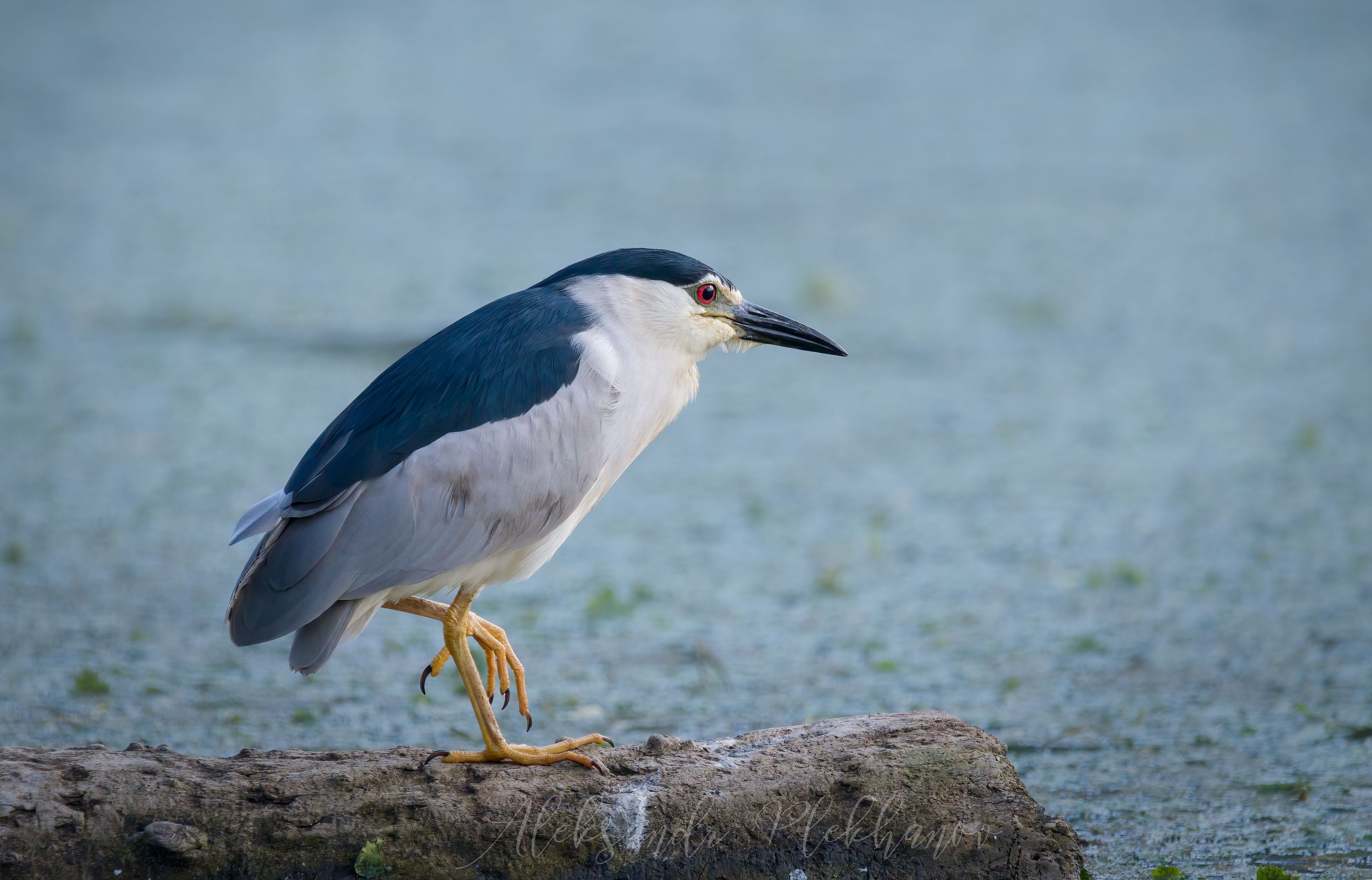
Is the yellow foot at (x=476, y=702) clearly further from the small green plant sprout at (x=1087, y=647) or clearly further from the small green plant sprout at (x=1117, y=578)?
the small green plant sprout at (x=1117, y=578)

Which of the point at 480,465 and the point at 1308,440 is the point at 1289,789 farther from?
the point at 1308,440

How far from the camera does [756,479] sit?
19.6ft

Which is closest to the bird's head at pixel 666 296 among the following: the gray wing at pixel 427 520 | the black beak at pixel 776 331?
the black beak at pixel 776 331

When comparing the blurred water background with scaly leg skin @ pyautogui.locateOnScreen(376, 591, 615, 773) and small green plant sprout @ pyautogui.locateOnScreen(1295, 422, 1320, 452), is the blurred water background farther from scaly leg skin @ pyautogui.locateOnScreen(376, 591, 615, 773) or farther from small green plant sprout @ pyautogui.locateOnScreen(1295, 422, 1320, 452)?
scaly leg skin @ pyautogui.locateOnScreen(376, 591, 615, 773)

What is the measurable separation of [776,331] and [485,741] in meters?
1.11

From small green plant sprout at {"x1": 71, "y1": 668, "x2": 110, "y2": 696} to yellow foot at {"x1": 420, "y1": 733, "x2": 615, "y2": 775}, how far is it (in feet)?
5.36

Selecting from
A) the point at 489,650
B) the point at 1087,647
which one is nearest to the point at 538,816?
the point at 489,650

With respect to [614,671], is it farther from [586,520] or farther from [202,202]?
[202,202]

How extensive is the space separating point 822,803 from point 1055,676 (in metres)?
1.75

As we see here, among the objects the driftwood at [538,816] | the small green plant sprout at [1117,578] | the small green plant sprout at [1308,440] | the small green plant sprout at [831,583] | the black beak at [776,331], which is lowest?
the driftwood at [538,816]

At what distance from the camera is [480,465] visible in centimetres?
297

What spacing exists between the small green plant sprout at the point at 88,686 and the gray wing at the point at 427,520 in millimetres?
1333

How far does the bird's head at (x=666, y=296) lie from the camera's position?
3115 mm

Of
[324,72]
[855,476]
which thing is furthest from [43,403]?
[324,72]
